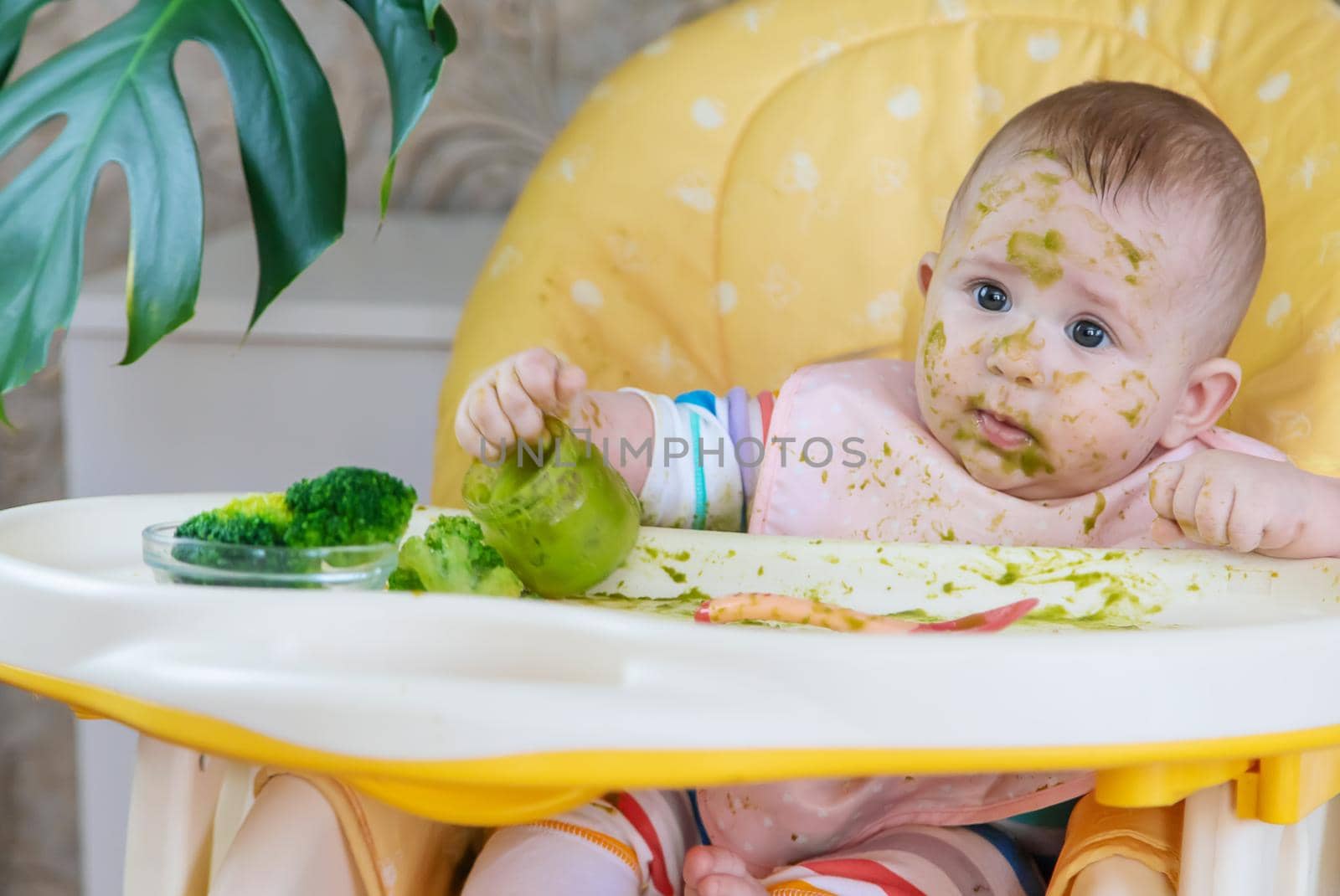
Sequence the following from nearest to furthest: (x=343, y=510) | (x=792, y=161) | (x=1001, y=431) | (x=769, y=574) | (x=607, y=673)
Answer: (x=607, y=673) < (x=343, y=510) < (x=769, y=574) < (x=1001, y=431) < (x=792, y=161)

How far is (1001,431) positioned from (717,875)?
298 millimetres

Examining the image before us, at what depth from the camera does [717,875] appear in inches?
Result: 25.1

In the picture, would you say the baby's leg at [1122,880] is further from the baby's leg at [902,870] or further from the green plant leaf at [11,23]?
the green plant leaf at [11,23]

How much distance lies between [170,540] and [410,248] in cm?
72

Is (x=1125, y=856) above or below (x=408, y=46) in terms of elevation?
below

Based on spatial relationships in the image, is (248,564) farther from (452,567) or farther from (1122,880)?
(1122,880)

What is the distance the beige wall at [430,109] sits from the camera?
1295mm

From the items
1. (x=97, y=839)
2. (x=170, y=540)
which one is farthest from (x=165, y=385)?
(x=170, y=540)

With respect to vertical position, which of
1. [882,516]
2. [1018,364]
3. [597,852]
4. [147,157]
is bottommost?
[597,852]

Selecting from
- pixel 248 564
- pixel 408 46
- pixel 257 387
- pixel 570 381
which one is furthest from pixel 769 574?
pixel 257 387

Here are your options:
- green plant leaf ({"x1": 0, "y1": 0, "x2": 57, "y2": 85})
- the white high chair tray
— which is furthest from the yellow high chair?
green plant leaf ({"x1": 0, "y1": 0, "x2": 57, "y2": 85})

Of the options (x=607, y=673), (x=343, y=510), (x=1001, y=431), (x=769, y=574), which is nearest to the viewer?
(x=607, y=673)

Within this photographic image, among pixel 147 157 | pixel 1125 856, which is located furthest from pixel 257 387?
pixel 1125 856

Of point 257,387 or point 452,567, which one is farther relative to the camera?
point 257,387
